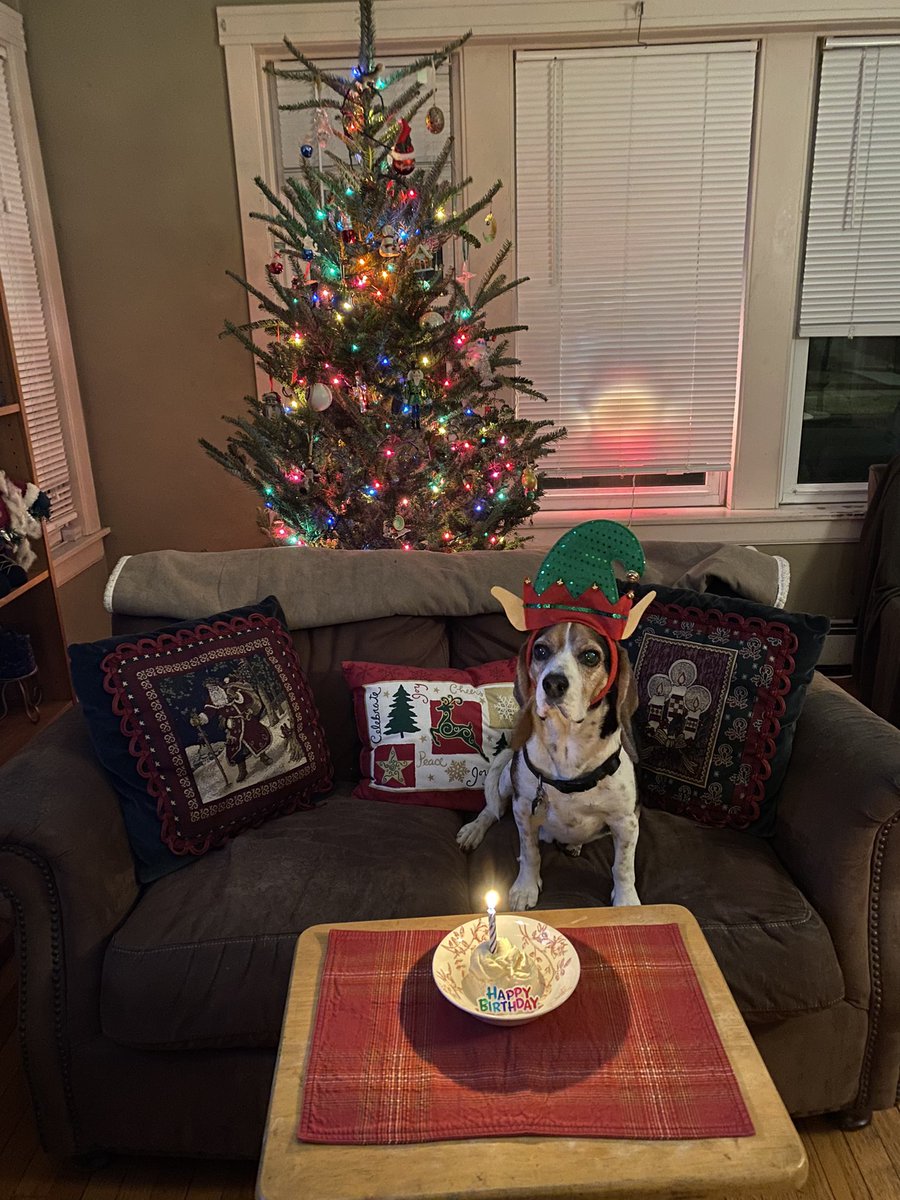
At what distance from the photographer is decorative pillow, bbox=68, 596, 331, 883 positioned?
173cm

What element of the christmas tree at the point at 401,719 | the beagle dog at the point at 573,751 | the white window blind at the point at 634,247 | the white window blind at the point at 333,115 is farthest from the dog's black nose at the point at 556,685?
the white window blind at the point at 333,115

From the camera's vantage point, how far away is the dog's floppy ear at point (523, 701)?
1.57 metres

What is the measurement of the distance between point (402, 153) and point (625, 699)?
1755 mm

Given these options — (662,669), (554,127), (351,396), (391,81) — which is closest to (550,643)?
(662,669)

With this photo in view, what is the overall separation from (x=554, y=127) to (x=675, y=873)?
2.78 meters

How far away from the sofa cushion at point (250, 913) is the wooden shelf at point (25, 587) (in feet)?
4.42

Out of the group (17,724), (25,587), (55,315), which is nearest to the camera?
(25,587)

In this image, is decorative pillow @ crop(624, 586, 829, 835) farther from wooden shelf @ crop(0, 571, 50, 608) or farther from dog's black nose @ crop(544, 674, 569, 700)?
wooden shelf @ crop(0, 571, 50, 608)

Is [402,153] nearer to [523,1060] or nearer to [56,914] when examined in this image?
[56,914]

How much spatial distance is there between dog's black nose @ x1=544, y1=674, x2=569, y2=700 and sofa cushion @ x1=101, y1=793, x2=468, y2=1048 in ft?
1.51

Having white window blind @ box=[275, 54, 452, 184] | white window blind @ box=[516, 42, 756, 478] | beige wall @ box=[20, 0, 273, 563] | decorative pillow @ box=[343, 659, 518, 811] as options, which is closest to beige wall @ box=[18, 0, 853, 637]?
beige wall @ box=[20, 0, 273, 563]

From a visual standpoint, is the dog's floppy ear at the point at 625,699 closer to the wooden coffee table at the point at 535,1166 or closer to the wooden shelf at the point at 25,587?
the wooden coffee table at the point at 535,1166

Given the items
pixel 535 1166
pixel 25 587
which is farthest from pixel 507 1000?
pixel 25 587

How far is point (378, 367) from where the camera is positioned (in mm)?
2672
